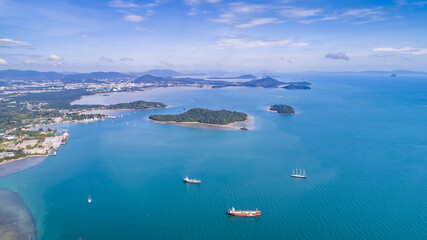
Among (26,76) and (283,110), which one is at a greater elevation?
(26,76)

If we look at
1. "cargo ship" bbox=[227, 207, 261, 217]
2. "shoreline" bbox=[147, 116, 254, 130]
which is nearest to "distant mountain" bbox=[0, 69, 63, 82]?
"shoreline" bbox=[147, 116, 254, 130]

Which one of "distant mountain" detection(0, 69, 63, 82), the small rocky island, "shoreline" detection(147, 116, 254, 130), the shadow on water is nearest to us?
the shadow on water

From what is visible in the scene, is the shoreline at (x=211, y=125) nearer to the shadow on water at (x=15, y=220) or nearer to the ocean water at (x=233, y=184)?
the ocean water at (x=233, y=184)

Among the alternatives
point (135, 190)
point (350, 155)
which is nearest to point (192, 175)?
point (135, 190)

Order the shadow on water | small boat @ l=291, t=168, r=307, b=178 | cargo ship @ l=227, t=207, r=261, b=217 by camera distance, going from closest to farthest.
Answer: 1. the shadow on water
2. cargo ship @ l=227, t=207, r=261, b=217
3. small boat @ l=291, t=168, r=307, b=178

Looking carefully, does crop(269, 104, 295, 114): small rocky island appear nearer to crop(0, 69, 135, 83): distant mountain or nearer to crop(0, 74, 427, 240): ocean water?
crop(0, 74, 427, 240): ocean water

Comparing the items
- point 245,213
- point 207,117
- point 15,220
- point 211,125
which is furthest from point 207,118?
point 15,220

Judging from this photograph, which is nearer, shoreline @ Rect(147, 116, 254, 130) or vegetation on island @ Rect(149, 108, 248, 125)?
shoreline @ Rect(147, 116, 254, 130)

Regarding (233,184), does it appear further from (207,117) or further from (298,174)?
(207,117)

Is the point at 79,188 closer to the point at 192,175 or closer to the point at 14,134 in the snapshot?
the point at 192,175
